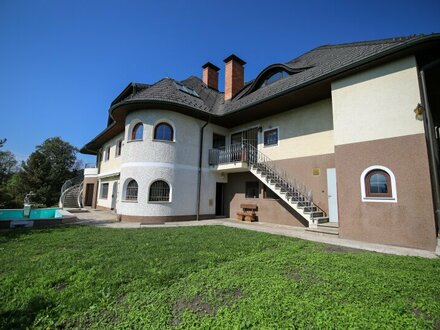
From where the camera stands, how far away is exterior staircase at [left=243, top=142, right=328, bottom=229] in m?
9.27

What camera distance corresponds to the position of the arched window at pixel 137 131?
12.1 metres

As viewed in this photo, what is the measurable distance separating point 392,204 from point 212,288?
21.8 ft

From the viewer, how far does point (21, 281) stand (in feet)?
12.2

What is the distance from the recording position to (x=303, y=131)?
10.9 metres

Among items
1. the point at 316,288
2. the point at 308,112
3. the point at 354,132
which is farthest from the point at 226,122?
the point at 316,288

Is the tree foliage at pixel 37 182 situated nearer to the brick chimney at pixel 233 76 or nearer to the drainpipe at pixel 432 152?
the brick chimney at pixel 233 76

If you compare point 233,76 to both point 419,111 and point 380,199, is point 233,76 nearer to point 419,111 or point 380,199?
point 419,111

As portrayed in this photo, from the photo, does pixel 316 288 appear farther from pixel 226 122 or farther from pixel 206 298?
→ pixel 226 122

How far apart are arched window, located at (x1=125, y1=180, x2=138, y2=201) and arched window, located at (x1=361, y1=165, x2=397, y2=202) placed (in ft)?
34.4

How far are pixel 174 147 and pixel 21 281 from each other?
352 inches

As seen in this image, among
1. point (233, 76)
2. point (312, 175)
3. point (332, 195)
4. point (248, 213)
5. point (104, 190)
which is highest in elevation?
point (233, 76)

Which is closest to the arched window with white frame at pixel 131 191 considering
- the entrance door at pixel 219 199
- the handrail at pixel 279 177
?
the entrance door at pixel 219 199

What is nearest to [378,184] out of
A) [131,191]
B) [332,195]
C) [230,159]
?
[332,195]

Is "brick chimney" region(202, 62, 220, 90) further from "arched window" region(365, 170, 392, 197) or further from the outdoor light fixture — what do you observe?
the outdoor light fixture
